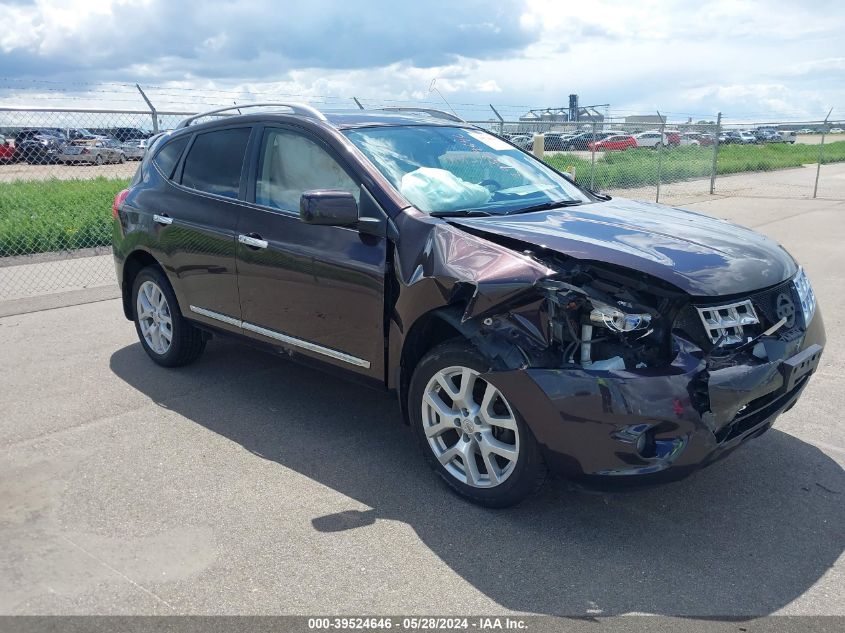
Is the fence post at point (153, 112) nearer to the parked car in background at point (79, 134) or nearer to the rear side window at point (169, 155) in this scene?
the parked car in background at point (79, 134)

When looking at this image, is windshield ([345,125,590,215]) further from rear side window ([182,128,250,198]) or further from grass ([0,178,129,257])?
grass ([0,178,129,257])

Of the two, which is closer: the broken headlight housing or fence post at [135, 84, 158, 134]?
the broken headlight housing

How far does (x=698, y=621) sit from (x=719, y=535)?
67cm

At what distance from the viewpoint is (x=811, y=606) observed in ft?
9.74

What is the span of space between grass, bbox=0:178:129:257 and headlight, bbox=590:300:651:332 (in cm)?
928

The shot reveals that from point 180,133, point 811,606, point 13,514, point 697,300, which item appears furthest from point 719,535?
point 180,133

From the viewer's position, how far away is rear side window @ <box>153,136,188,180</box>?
218 inches

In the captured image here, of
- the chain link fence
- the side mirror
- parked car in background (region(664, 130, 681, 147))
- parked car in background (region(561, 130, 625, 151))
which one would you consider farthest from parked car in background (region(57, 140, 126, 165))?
parked car in background (region(664, 130, 681, 147))

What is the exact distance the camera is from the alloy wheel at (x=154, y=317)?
570cm

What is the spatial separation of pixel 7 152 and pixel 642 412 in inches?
368

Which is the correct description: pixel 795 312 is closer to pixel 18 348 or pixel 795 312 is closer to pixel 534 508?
pixel 534 508

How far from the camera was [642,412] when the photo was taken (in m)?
3.15

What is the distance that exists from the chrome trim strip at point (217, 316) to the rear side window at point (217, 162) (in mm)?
764

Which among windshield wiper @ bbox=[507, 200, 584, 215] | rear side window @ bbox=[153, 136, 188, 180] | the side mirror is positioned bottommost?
windshield wiper @ bbox=[507, 200, 584, 215]
